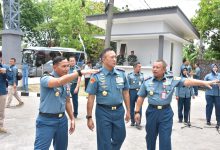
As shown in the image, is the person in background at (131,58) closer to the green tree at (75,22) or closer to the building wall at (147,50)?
the building wall at (147,50)

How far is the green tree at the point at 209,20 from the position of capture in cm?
2902

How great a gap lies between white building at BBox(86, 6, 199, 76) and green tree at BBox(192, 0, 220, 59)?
22.5ft

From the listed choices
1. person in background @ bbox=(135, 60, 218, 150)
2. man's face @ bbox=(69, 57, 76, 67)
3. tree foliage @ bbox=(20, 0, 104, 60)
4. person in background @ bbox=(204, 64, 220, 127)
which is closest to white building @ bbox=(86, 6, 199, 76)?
person in background @ bbox=(204, 64, 220, 127)

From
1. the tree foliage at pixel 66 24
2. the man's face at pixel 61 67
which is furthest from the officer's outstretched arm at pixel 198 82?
the tree foliage at pixel 66 24

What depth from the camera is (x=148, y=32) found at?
20.2m

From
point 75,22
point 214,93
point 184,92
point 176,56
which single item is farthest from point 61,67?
point 75,22

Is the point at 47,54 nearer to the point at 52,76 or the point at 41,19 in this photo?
the point at 41,19

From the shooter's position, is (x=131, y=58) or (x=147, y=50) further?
(x=147, y=50)

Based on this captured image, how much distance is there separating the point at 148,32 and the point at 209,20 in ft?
39.3

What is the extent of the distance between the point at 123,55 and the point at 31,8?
→ 1162 inches

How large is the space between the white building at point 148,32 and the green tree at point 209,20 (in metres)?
6.87

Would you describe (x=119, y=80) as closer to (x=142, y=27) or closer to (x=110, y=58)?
(x=110, y=58)

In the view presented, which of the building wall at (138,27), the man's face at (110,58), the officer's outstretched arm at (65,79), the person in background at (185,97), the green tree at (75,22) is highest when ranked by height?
the green tree at (75,22)

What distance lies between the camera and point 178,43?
2481cm
